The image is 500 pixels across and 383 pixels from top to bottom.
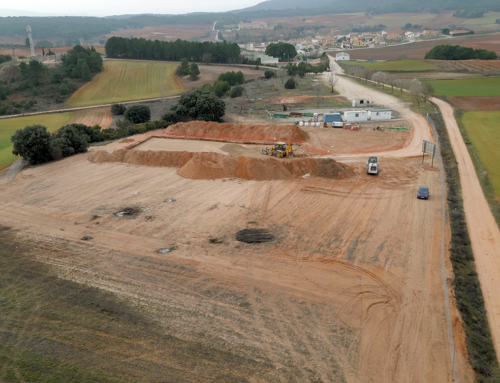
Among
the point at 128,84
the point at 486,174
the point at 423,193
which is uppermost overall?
the point at 128,84

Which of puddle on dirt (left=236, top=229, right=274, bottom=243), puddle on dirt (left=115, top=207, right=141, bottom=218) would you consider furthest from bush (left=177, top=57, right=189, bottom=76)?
puddle on dirt (left=236, top=229, right=274, bottom=243)

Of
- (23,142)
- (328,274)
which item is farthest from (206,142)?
(328,274)

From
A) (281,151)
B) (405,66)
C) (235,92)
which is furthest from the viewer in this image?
(405,66)

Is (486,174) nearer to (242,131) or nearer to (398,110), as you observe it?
(242,131)

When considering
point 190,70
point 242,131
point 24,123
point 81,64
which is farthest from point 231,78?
point 242,131

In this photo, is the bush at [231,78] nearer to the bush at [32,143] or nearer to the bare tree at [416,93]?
the bare tree at [416,93]

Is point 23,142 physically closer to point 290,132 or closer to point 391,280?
point 290,132

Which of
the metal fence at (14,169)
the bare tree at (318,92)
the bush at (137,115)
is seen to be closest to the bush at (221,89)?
the bare tree at (318,92)
